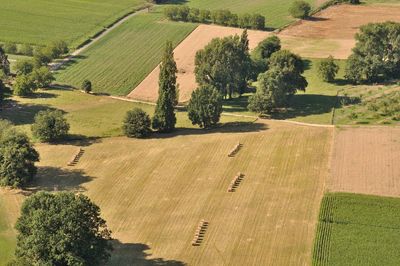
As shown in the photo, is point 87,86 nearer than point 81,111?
No

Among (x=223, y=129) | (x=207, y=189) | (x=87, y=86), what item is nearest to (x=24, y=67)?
(x=87, y=86)

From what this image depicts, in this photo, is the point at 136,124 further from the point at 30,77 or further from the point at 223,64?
the point at 30,77

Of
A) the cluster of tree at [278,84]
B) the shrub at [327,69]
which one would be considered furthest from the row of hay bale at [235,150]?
the shrub at [327,69]

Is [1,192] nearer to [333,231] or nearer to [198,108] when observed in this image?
[198,108]

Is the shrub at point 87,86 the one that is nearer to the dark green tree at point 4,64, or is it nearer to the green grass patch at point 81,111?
the green grass patch at point 81,111

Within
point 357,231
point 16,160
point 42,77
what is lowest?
point 357,231
